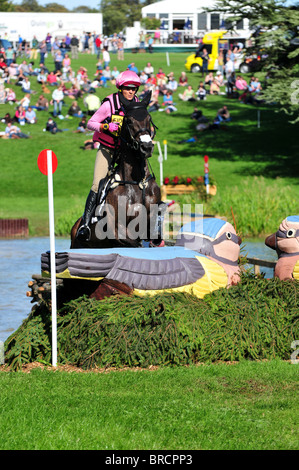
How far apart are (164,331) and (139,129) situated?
2438mm

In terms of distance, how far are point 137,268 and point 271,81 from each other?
22692mm

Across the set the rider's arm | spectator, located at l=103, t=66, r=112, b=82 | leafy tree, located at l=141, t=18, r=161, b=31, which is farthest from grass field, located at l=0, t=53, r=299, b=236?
leafy tree, located at l=141, t=18, r=161, b=31

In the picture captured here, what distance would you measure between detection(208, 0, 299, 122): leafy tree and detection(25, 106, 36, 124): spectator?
1031 cm

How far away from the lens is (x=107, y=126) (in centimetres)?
990

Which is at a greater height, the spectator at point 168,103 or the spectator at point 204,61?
the spectator at point 204,61

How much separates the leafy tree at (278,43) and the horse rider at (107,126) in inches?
802

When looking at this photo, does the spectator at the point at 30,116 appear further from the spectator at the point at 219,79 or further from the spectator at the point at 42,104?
the spectator at the point at 219,79

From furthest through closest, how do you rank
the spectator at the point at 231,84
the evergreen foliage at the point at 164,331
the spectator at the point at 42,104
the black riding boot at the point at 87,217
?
the spectator at the point at 231,84
the spectator at the point at 42,104
the black riding boot at the point at 87,217
the evergreen foliage at the point at 164,331

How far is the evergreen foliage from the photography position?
8773mm

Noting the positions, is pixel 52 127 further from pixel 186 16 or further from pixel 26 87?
pixel 186 16

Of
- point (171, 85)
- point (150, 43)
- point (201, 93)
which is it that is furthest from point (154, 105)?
point (150, 43)

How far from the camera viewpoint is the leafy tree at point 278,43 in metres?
29.9

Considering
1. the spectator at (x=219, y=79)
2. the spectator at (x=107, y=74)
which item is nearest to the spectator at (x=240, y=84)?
the spectator at (x=219, y=79)
